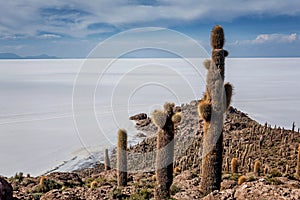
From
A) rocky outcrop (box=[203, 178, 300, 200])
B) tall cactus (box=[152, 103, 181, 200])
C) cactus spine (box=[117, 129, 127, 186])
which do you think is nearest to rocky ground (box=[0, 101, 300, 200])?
rocky outcrop (box=[203, 178, 300, 200])

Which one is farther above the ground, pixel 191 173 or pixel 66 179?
pixel 191 173

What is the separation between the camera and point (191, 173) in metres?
12.7

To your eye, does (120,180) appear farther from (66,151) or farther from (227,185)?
(66,151)

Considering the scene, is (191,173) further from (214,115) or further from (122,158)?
(214,115)

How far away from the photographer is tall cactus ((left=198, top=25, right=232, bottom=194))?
9.40 m

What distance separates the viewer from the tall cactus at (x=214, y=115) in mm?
9398

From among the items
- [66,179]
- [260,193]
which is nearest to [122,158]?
[66,179]

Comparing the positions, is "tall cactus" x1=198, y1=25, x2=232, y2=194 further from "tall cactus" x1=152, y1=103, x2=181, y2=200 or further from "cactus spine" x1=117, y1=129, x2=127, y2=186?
"cactus spine" x1=117, y1=129, x2=127, y2=186

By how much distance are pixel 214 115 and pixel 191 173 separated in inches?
159

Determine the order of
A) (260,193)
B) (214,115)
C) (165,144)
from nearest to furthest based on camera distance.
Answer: (260,193) → (214,115) → (165,144)

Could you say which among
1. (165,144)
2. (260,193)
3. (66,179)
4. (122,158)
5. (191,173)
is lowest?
(66,179)

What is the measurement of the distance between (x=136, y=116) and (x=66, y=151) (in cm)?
836

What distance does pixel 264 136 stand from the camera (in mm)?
23031

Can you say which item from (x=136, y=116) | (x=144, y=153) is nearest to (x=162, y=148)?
(x=144, y=153)
